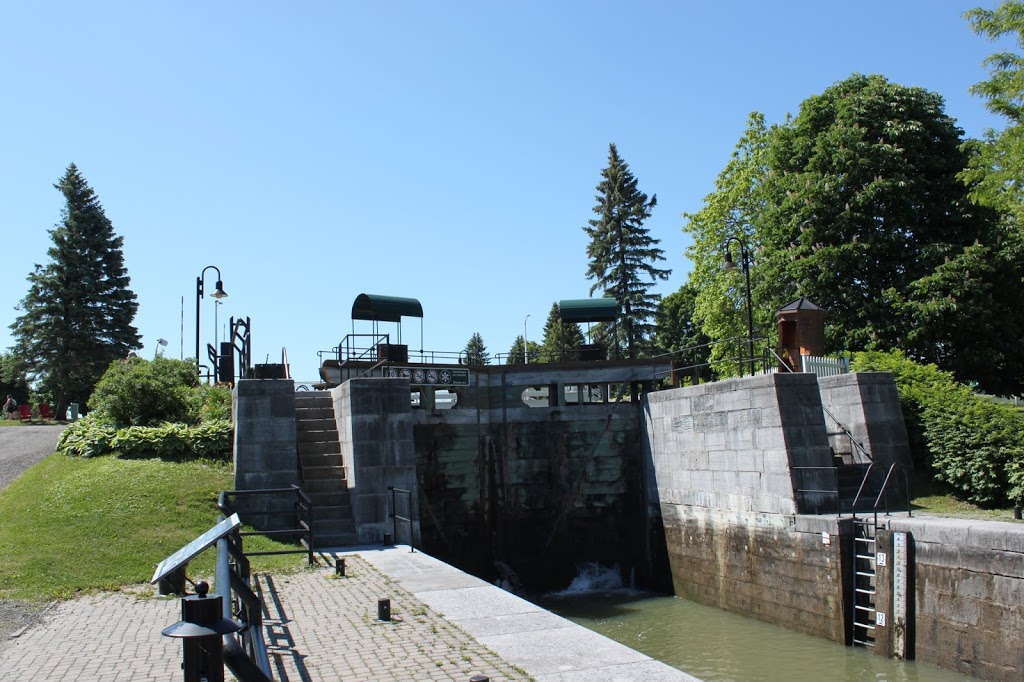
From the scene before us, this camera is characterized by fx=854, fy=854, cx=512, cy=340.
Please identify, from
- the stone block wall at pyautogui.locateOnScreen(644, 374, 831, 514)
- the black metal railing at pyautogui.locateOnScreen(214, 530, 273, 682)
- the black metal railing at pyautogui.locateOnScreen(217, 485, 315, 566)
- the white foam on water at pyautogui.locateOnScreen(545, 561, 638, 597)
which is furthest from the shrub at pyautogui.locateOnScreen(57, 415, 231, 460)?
the black metal railing at pyautogui.locateOnScreen(214, 530, 273, 682)

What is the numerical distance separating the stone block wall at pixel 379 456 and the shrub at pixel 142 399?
215 inches

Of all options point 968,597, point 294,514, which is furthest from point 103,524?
point 968,597

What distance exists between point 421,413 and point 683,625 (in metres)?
8.12

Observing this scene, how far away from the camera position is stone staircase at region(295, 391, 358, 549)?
14.6m

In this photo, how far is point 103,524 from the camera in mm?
13258

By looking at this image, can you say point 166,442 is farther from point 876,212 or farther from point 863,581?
point 876,212

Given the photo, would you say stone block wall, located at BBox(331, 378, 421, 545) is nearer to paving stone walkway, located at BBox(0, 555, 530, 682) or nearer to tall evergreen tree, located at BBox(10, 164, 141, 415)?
paving stone walkway, located at BBox(0, 555, 530, 682)

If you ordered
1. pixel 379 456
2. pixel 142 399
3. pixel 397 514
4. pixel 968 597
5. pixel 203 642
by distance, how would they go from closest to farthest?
pixel 203 642 < pixel 968 597 < pixel 397 514 < pixel 379 456 < pixel 142 399

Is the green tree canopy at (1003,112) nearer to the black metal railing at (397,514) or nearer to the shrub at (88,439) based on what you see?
the black metal railing at (397,514)

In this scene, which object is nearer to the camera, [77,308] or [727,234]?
[727,234]

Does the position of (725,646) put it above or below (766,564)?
below

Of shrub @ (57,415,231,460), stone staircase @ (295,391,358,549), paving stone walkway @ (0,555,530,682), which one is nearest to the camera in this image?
paving stone walkway @ (0,555,530,682)

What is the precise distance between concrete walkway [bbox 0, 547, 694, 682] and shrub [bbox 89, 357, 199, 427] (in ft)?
29.8

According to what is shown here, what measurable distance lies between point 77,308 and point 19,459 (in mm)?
22611
